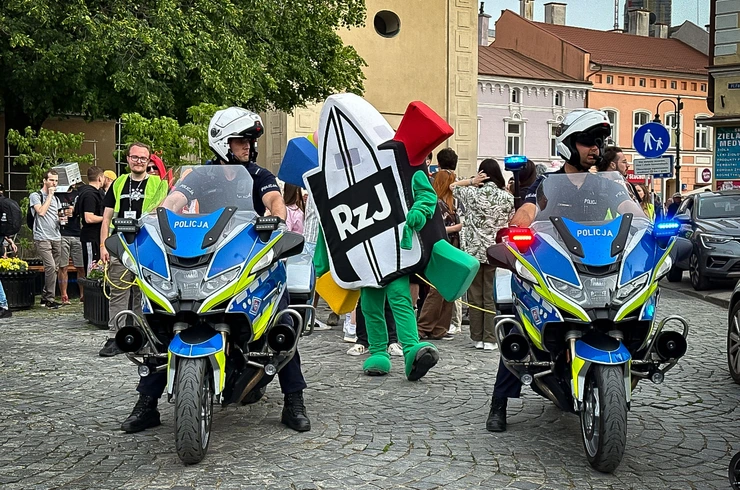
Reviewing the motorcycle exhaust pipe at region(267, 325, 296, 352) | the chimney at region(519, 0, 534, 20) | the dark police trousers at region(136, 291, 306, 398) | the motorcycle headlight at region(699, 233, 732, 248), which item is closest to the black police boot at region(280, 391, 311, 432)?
the dark police trousers at region(136, 291, 306, 398)

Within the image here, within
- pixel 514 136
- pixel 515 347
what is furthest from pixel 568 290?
pixel 514 136

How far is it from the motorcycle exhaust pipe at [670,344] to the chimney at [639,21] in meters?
72.1

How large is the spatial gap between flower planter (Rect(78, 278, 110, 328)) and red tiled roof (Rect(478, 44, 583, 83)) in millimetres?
44327

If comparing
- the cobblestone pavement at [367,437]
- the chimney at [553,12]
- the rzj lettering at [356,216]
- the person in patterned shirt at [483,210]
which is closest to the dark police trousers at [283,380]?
the cobblestone pavement at [367,437]

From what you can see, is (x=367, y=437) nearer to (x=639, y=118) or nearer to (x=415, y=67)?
(x=415, y=67)

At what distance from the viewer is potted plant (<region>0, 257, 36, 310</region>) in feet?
45.8

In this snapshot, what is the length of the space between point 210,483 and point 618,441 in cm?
206

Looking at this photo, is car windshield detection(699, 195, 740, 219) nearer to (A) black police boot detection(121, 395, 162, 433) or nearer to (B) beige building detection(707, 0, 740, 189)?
(B) beige building detection(707, 0, 740, 189)

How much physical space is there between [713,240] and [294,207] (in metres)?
8.42

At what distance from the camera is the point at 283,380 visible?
21.3ft

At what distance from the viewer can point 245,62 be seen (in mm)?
22844

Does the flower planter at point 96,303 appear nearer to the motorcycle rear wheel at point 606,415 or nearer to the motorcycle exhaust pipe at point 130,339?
the motorcycle exhaust pipe at point 130,339

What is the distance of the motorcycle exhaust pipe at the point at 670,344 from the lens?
5.65 meters

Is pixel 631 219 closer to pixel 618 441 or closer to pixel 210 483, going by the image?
pixel 618 441
